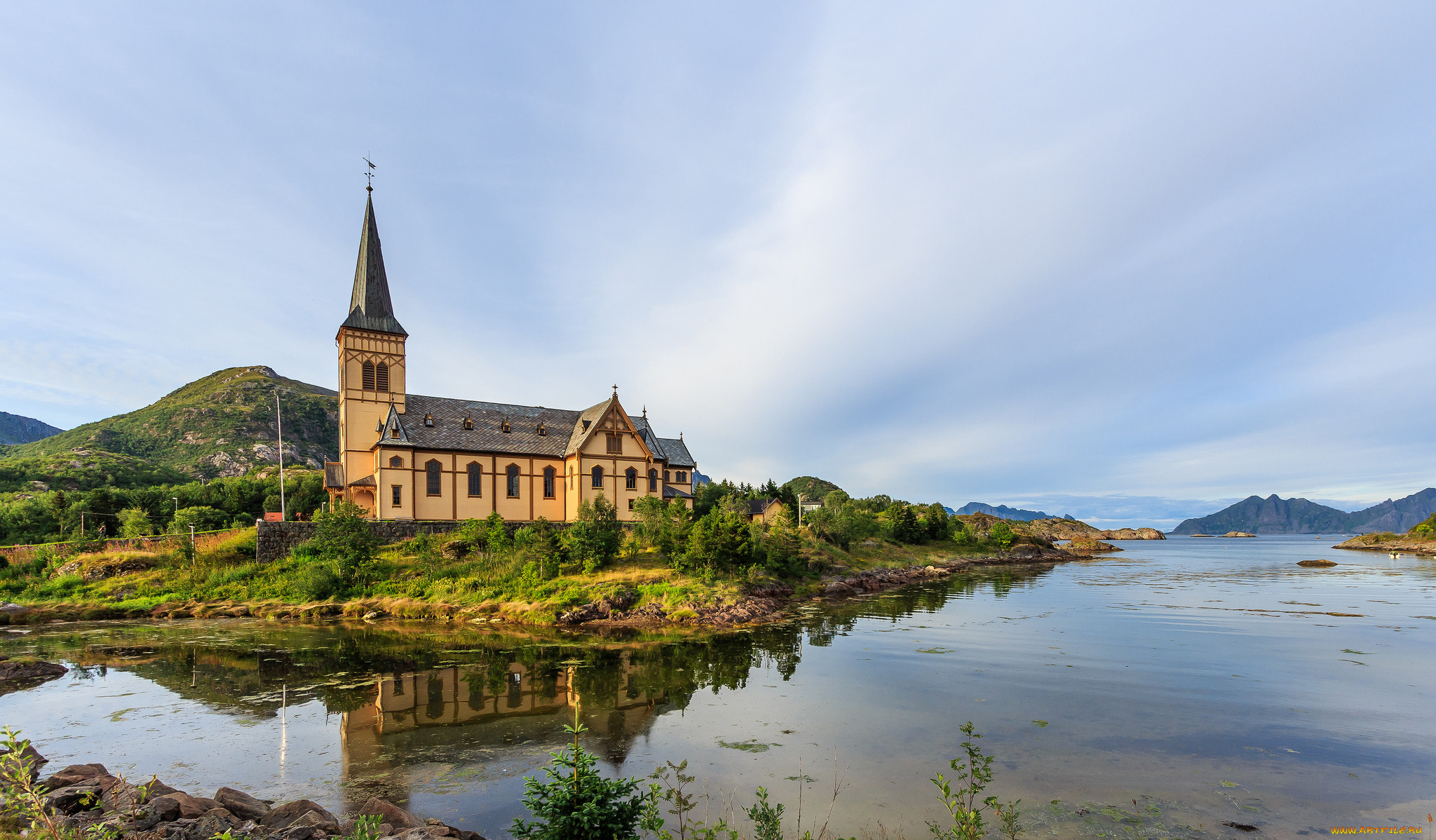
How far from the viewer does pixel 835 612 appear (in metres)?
36.0

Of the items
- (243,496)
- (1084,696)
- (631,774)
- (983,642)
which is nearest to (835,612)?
(983,642)

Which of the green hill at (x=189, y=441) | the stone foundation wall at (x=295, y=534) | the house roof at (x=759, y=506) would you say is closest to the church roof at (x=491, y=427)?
the stone foundation wall at (x=295, y=534)

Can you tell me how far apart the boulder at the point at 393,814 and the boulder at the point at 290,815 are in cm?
52

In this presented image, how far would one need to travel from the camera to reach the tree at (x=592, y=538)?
37.2m

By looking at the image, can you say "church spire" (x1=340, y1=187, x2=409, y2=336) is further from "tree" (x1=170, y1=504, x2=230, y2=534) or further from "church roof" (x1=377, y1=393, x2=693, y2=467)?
"tree" (x1=170, y1=504, x2=230, y2=534)

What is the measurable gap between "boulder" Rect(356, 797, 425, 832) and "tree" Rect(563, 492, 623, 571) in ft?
87.7

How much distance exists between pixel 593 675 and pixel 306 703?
8618mm

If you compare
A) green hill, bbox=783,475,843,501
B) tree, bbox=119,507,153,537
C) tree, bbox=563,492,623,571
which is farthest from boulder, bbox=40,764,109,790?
green hill, bbox=783,475,843,501

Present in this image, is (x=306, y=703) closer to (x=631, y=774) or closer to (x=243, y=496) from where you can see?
(x=631, y=774)

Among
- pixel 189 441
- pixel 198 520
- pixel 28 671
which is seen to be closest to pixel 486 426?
pixel 198 520

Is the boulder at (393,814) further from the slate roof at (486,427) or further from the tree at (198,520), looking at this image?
the tree at (198,520)

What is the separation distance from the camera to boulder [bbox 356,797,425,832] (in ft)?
30.8

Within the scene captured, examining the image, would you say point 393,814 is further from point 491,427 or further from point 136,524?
point 136,524

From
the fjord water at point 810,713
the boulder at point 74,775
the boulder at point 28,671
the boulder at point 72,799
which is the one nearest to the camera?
the boulder at point 72,799
